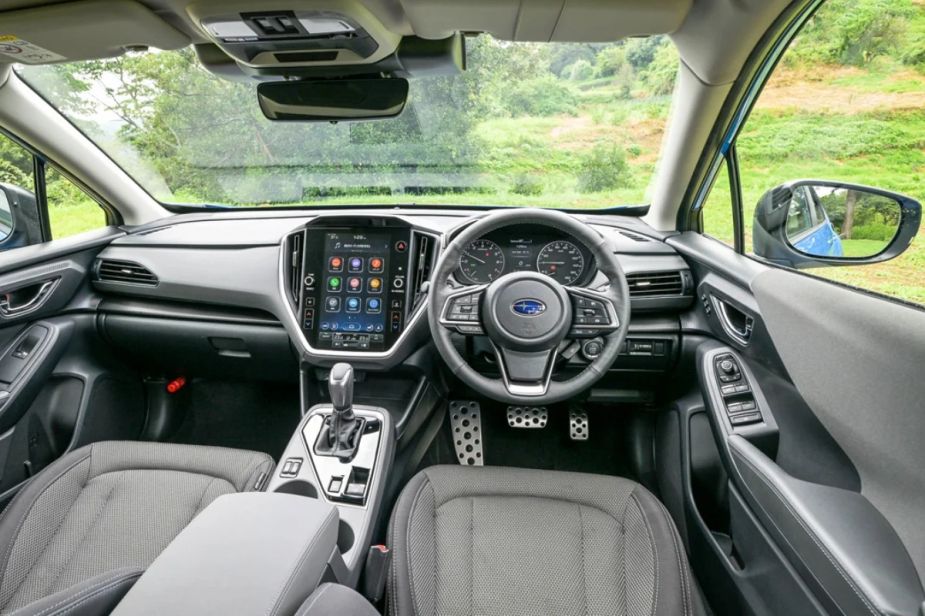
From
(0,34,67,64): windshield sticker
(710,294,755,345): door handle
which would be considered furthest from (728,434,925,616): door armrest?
(0,34,67,64): windshield sticker

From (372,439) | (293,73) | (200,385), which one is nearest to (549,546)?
(372,439)

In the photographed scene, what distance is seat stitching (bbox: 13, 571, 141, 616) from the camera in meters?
0.83

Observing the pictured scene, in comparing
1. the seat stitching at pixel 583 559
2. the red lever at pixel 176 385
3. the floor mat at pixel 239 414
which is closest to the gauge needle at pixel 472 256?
the seat stitching at pixel 583 559

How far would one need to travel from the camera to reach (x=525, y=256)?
2129mm

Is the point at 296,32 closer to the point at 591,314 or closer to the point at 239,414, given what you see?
the point at 591,314

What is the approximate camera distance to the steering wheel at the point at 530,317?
6.06 feet

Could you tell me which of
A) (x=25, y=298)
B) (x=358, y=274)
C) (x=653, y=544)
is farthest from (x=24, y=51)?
(x=653, y=544)

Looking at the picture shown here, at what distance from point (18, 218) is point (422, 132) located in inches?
78.6

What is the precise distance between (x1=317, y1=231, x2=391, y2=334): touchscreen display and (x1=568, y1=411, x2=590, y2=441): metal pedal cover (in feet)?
3.52

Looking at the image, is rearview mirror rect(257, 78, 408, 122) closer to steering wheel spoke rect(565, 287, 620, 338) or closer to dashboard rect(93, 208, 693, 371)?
dashboard rect(93, 208, 693, 371)

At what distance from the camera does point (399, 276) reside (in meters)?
2.29

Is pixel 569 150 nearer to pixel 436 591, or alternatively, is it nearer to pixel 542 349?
pixel 542 349

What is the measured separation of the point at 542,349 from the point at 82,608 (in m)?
1.37

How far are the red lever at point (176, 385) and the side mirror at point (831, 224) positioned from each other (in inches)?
116
